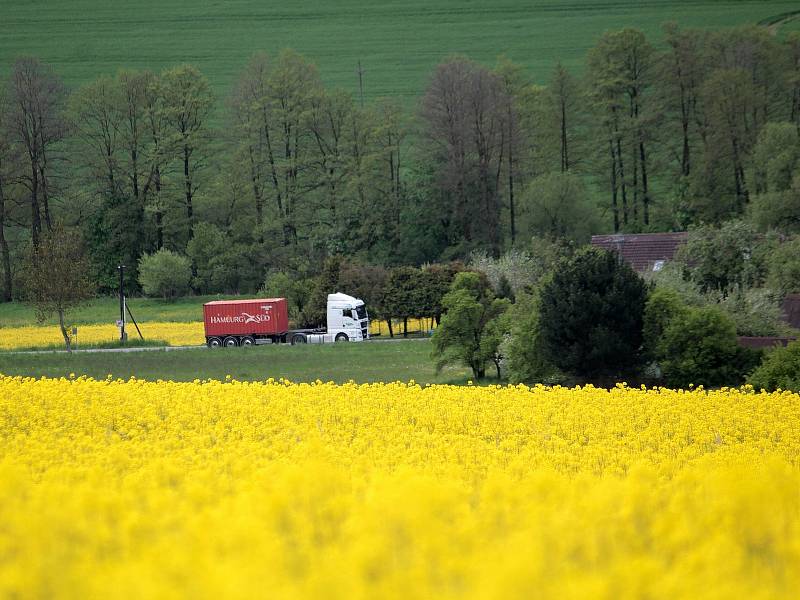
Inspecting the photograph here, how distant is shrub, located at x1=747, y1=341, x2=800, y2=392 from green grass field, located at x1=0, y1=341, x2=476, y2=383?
11974mm

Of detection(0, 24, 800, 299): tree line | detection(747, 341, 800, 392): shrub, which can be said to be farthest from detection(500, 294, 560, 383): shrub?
detection(0, 24, 800, 299): tree line

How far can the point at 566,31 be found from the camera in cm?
11375

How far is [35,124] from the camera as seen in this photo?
254ft

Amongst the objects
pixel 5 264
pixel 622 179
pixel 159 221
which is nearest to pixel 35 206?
pixel 5 264

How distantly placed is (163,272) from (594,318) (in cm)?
4613

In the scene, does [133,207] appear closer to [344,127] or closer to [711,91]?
[344,127]

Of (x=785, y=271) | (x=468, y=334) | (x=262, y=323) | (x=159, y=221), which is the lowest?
(x=262, y=323)

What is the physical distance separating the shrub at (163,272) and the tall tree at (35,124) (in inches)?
389

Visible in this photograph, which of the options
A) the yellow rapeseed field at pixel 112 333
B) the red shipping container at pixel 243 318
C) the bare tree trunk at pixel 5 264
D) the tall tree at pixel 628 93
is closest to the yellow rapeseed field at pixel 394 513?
the red shipping container at pixel 243 318

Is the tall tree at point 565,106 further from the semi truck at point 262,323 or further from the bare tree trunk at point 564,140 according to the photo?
the semi truck at point 262,323

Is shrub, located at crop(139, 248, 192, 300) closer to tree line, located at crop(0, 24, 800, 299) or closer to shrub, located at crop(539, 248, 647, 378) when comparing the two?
tree line, located at crop(0, 24, 800, 299)

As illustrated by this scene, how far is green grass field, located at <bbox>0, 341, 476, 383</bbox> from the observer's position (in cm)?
3740

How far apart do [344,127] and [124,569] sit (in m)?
74.7

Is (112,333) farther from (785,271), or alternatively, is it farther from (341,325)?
(785,271)
